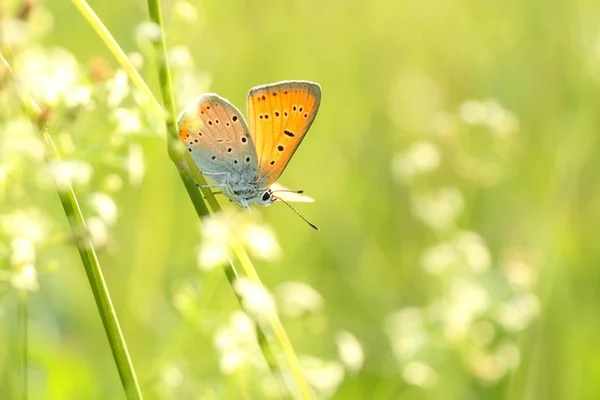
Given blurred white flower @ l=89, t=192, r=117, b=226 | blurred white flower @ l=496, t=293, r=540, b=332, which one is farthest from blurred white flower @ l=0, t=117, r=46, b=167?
blurred white flower @ l=496, t=293, r=540, b=332

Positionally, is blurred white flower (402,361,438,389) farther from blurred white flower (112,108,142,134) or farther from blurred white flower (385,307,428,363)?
blurred white flower (112,108,142,134)

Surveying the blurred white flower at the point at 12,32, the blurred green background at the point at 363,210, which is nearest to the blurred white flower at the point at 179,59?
the blurred green background at the point at 363,210

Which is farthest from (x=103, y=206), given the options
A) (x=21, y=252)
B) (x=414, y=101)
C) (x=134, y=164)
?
(x=414, y=101)

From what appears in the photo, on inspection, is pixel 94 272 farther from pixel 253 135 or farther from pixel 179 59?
pixel 253 135

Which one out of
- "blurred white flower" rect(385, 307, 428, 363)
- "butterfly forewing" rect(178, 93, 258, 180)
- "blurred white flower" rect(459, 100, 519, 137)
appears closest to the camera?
"butterfly forewing" rect(178, 93, 258, 180)

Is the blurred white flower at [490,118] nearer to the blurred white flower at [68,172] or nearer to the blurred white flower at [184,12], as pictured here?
the blurred white flower at [184,12]

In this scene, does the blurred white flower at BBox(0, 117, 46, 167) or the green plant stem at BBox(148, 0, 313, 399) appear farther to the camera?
the green plant stem at BBox(148, 0, 313, 399)

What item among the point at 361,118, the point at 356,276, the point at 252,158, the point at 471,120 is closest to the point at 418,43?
the point at 361,118

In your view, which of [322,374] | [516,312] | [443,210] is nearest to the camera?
[322,374]
